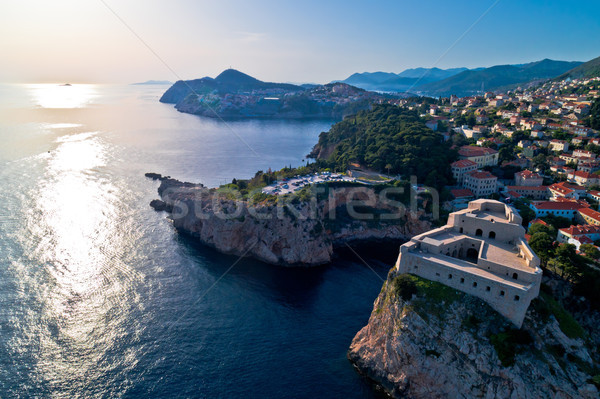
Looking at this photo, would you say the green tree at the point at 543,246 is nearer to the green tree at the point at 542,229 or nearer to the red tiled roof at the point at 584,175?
the green tree at the point at 542,229

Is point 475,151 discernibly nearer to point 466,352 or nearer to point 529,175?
point 529,175

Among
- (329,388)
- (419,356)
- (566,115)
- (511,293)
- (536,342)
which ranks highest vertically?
(566,115)

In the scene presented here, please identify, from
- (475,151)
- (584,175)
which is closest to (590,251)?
(584,175)

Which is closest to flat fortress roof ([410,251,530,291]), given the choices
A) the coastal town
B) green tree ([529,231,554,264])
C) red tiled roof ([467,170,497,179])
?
green tree ([529,231,554,264])

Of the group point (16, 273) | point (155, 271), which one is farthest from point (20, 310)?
point (155, 271)

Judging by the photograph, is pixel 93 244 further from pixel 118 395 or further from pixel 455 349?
pixel 455 349

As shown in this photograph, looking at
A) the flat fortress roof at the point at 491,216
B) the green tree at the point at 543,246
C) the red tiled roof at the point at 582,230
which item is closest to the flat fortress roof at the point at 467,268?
the flat fortress roof at the point at 491,216
